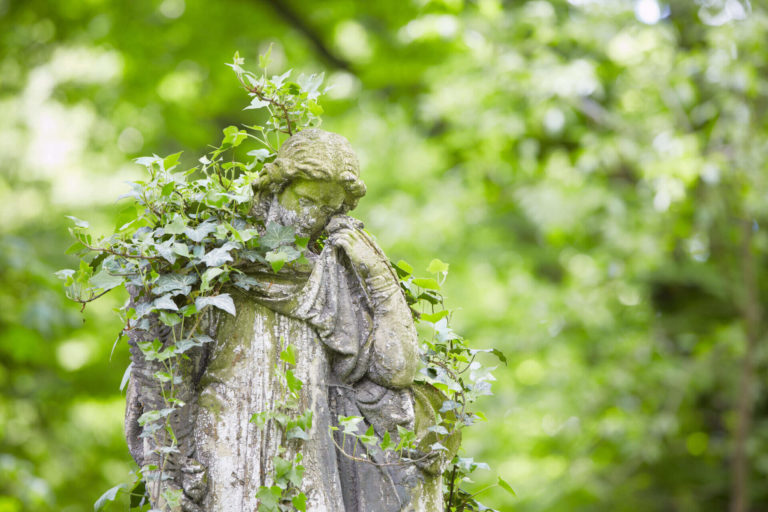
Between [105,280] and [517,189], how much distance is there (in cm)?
687

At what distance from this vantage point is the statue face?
2508 mm

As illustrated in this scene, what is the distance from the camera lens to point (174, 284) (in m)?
2.33

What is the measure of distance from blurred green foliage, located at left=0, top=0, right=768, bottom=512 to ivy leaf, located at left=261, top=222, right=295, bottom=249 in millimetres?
5013

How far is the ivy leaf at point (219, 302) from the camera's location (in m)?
2.28

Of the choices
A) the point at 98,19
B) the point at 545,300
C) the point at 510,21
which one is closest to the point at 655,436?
the point at 545,300

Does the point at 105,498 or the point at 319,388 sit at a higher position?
the point at 319,388

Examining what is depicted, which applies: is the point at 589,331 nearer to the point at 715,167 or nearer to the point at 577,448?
the point at 577,448

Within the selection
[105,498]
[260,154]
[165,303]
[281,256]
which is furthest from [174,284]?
[105,498]

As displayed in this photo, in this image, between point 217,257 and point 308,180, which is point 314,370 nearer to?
point 217,257

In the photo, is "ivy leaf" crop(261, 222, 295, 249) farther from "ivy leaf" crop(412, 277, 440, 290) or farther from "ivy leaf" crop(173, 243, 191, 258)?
"ivy leaf" crop(412, 277, 440, 290)

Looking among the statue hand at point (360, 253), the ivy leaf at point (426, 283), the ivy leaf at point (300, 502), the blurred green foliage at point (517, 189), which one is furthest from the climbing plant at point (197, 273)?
the blurred green foliage at point (517, 189)

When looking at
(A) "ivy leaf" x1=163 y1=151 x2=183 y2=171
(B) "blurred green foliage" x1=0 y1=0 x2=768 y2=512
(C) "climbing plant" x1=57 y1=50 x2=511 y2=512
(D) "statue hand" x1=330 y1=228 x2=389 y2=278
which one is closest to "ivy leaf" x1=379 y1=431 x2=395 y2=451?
(C) "climbing plant" x1=57 y1=50 x2=511 y2=512

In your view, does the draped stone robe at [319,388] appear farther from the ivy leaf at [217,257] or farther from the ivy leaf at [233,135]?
the ivy leaf at [233,135]

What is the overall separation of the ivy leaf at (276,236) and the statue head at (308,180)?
0.08m
